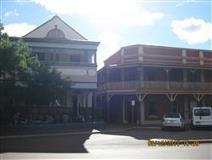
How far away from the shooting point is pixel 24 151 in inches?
668

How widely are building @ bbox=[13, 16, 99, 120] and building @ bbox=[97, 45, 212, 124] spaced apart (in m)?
4.81

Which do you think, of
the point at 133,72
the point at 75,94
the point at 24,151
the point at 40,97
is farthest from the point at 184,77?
the point at 24,151

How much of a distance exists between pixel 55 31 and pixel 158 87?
11930 millimetres

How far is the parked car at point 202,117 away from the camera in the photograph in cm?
3172

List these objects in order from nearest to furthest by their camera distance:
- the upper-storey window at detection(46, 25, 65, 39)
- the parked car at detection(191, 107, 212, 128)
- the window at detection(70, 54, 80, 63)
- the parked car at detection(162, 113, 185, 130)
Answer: the parked car at detection(162, 113, 185, 130)
the parked car at detection(191, 107, 212, 128)
the window at detection(70, 54, 80, 63)
the upper-storey window at detection(46, 25, 65, 39)

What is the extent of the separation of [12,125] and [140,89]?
14054 mm

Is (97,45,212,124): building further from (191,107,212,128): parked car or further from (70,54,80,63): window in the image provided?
(191,107,212,128): parked car

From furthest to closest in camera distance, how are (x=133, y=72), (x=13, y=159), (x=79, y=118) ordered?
(x=133, y=72) < (x=79, y=118) < (x=13, y=159)

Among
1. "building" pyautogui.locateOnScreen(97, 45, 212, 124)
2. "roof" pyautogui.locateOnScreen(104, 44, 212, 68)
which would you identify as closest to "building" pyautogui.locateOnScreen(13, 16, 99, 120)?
"building" pyautogui.locateOnScreen(97, 45, 212, 124)

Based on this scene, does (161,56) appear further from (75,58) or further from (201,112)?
(75,58)

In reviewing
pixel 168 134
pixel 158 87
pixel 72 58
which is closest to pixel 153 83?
pixel 158 87

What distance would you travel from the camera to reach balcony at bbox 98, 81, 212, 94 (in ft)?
123

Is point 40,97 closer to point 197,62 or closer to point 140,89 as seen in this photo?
point 140,89

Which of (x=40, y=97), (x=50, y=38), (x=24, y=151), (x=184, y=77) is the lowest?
(x=24, y=151)
